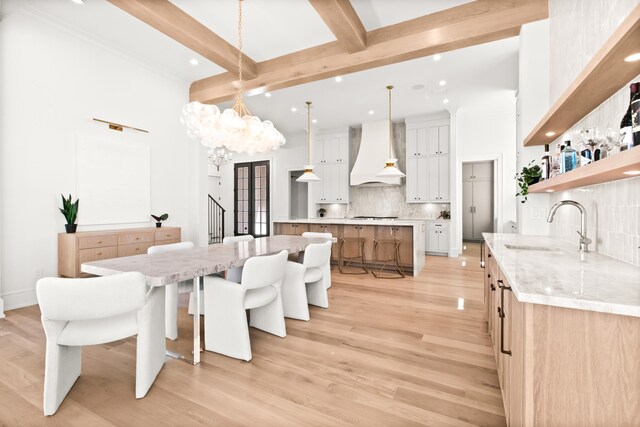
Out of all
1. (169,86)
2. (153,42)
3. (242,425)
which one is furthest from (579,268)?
(169,86)

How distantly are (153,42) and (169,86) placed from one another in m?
1.01

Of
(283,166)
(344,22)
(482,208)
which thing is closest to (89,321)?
(344,22)

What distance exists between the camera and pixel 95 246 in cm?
372

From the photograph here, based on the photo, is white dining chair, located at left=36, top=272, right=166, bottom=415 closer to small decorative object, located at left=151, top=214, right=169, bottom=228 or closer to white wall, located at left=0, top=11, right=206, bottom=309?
white wall, located at left=0, top=11, right=206, bottom=309

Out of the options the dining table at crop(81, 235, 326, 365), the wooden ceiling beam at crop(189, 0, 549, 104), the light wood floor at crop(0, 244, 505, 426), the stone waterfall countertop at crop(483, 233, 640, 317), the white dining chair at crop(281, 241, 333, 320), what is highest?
the wooden ceiling beam at crop(189, 0, 549, 104)

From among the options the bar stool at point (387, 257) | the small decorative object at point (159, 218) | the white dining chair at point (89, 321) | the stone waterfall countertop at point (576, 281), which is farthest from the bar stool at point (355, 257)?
the white dining chair at point (89, 321)

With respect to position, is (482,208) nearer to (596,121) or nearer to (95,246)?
(596,121)

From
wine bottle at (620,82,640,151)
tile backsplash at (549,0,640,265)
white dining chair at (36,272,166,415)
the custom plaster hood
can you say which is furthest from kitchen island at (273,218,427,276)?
white dining chair at (36,272,166,415)

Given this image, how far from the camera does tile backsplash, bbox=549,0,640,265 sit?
5.00 feet

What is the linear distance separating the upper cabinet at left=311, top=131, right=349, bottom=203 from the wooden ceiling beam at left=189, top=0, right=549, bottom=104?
3552 mm

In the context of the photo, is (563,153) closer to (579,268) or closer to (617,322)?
(579,268)

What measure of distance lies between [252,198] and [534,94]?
24.8 ft

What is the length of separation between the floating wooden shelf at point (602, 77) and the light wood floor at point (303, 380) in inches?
71.4

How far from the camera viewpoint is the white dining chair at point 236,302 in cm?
216
